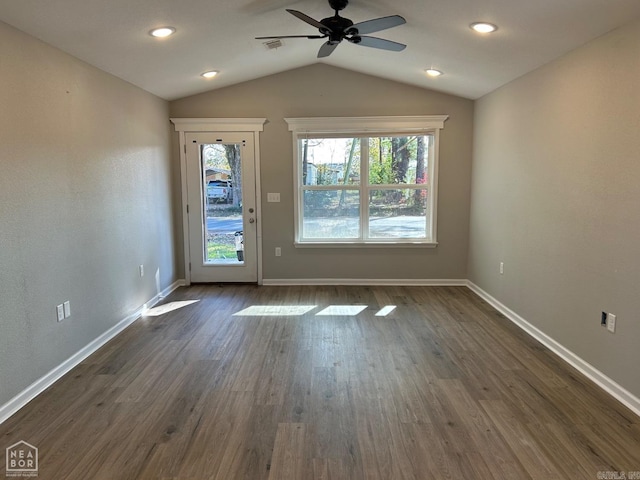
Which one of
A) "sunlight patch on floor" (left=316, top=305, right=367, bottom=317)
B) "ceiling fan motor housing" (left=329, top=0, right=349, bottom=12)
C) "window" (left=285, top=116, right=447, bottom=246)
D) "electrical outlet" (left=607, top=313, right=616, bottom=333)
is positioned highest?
"ceiling fan motor housing" (left=329, top=0, right=349, bottom=12)

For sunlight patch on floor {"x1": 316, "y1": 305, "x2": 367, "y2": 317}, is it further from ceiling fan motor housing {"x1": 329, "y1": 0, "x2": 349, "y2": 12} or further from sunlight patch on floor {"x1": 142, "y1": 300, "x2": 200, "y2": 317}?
ceiling fan motor housing {"x1": 329, "y1": 0, "x2": 349, "y2": 12}

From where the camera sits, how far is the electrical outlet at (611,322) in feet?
8.61

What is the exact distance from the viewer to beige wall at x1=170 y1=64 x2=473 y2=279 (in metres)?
5.10

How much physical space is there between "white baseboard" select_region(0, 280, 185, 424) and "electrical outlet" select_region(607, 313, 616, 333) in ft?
12.3

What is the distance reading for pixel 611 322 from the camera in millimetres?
2648

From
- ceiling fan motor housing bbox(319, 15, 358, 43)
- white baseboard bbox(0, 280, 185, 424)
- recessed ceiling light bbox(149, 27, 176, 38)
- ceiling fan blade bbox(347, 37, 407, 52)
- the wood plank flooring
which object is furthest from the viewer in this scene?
ceiling fan blade bbox(347, 37, 407, 52)

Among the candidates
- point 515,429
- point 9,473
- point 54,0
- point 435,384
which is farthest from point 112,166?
point 515,429

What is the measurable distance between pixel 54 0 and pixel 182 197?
312 centimetres

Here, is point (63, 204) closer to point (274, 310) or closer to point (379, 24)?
point (274, 310)

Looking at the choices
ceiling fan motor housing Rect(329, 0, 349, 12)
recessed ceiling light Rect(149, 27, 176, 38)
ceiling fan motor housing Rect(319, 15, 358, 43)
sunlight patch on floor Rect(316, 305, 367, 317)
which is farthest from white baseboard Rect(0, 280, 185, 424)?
ceiling fan motor housing Rect(329, 0, 349, 12)

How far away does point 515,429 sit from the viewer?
2.24 m

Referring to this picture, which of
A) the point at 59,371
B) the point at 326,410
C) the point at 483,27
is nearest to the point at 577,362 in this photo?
the point at 326,410

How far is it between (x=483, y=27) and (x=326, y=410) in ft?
9.31

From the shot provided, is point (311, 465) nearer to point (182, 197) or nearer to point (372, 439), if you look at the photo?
point (372, 439)
